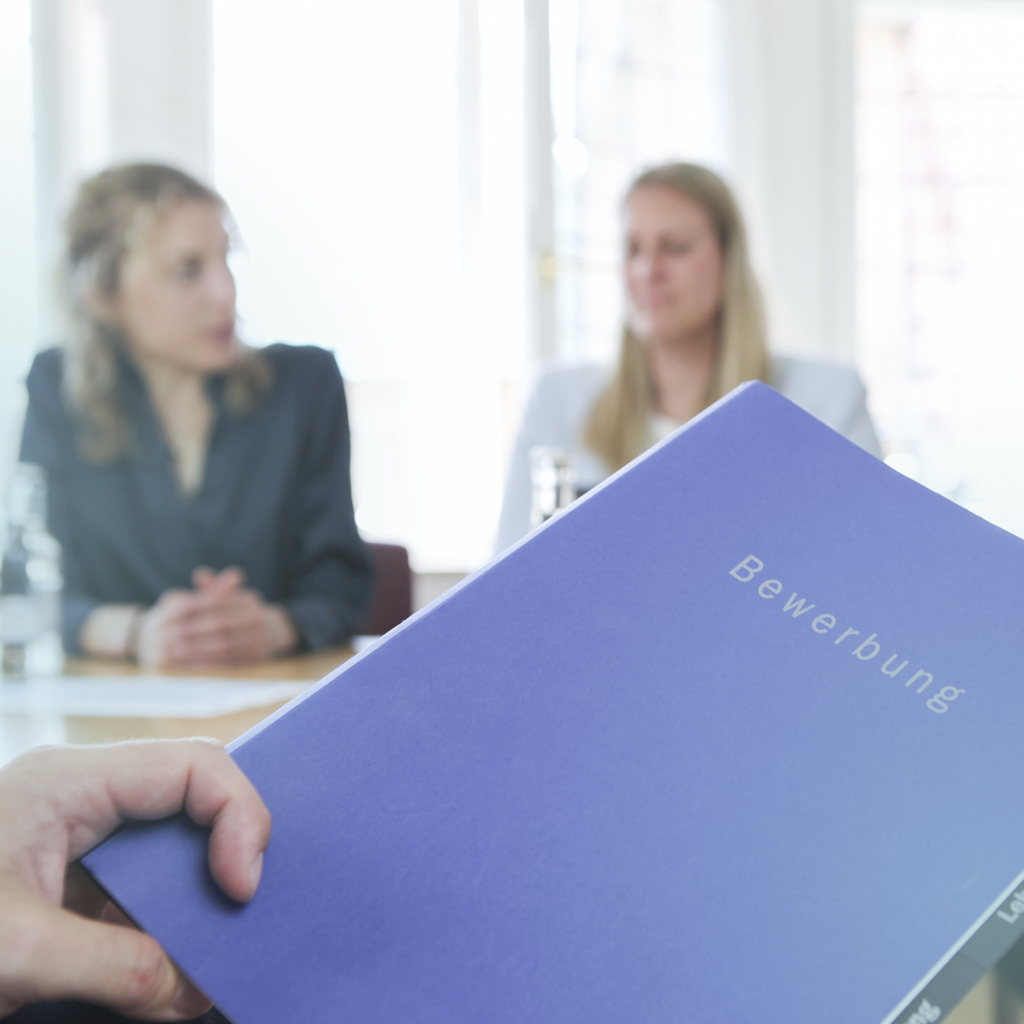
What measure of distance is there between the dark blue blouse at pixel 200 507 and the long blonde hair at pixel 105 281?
0.03m

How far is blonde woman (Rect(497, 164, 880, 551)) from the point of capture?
1804mm

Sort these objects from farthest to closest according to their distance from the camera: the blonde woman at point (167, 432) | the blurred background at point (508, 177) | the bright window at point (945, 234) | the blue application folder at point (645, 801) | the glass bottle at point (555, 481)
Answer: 1. the bright window at point (945, 234)
2. the blurred background at point (508, 177)
3. the blonde woman at point (167, 432)
4. the glass bottle at point (555, 481)
5. the blue application folder at point (645, 801)

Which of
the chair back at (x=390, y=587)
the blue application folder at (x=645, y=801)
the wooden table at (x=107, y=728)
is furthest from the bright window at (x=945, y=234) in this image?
the blue application folder at (x=645, y=801)

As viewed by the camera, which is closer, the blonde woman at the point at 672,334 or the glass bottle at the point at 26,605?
the glass bottle at the point at 26,605

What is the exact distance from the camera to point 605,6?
10.3 ft

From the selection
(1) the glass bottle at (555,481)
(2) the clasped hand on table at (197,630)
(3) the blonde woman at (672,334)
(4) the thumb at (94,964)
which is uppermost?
(3) the blonde woman at (672,334)

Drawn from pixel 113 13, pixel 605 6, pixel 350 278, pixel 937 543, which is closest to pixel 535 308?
pixel 350 278

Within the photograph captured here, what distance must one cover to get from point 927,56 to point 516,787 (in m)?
4.12

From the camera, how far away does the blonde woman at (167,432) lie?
5.29 feet

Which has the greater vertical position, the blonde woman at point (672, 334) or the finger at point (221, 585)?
the blonde woman at point (672, 334)

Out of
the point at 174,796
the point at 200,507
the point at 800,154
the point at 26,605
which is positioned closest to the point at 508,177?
the point at 800,154

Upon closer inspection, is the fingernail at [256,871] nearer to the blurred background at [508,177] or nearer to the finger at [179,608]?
the finger at [179,608]

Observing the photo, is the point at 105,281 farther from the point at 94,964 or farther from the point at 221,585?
the point at 94,964

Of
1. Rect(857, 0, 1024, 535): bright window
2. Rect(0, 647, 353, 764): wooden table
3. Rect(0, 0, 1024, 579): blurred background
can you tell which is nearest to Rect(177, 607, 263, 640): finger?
Rect(0, 647, 353, 764): wooden table
